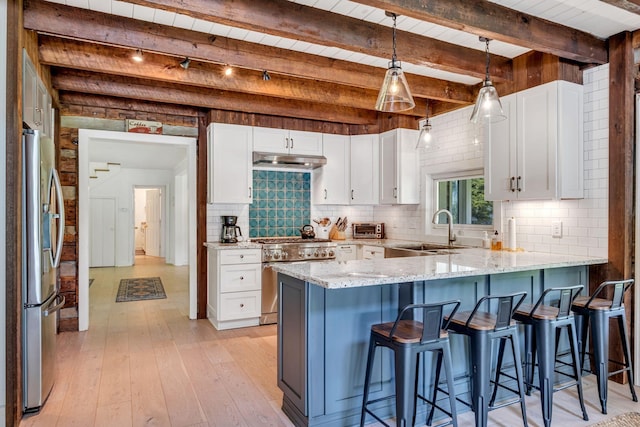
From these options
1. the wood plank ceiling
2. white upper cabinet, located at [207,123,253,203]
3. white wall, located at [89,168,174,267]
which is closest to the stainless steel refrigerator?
the wood plank ceiling

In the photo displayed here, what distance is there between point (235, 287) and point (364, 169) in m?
2.22

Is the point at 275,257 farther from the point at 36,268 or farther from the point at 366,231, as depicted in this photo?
the point at 36,268

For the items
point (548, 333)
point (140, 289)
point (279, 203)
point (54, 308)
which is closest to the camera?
point (548, 333)

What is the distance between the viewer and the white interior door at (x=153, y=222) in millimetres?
11516

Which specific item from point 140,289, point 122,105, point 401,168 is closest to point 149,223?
point 140,289

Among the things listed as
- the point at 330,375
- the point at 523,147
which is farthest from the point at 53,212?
the point at 523,147

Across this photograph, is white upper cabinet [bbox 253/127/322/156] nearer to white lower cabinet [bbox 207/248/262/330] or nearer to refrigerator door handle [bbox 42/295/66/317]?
white lower cabinet [bbox 207/248/262/330]

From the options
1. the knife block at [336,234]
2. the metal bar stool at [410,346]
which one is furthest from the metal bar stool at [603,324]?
the knife block at [336,234]

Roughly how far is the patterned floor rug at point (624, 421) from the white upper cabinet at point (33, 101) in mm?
3925

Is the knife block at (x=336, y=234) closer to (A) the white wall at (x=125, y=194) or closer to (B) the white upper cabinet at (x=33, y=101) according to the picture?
(B) the white upper cabinet at (x=33, y=101)

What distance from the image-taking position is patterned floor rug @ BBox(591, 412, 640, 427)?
2.40 meters

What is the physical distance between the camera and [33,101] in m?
2.62

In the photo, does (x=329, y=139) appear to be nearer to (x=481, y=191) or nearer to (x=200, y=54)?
(x=481, y=191)

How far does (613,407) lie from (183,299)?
5091 mm
